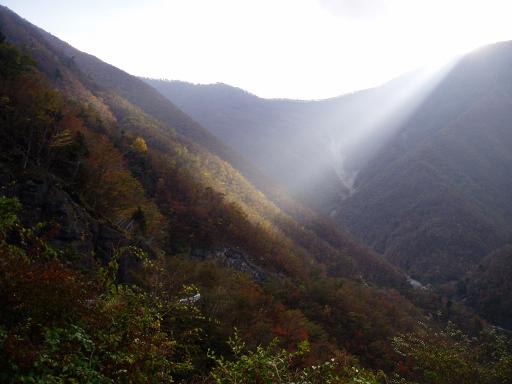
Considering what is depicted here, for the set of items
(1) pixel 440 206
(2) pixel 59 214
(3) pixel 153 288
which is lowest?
(2) pixel 59 214

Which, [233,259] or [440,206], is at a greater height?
[440,206]

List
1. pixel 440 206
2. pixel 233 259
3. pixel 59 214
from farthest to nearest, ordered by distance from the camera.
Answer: pixel 440 206 → pixel 233 259 → pixel 59 214

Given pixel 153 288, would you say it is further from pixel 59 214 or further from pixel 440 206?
pixel 440 206

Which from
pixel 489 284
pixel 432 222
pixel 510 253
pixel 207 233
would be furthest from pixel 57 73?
pixel 432 222

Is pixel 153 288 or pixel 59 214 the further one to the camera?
pixel 59 214

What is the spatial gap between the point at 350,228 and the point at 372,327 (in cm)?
12449

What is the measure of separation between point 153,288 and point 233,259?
1231 inches

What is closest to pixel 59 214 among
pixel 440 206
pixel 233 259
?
pixel 233 259

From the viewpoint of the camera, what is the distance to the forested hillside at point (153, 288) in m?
5.11

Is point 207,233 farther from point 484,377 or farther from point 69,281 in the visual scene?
point 69,281

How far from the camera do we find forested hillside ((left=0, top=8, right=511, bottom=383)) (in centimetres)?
511

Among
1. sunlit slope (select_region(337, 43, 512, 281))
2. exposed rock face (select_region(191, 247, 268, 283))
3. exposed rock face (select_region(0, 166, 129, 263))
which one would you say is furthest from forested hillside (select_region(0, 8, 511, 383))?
sunlit slope (select_region(337, 43, 512, 281))

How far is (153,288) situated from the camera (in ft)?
35.4

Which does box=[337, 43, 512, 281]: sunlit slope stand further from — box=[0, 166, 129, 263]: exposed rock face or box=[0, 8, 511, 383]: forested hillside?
box=[0, 166, 129, 263]: exposed rock face
